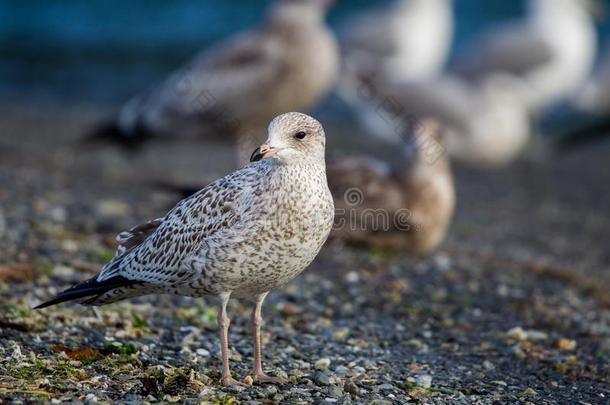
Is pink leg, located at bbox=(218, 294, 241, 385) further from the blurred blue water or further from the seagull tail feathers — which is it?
the blurred blue water

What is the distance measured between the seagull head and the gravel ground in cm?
108

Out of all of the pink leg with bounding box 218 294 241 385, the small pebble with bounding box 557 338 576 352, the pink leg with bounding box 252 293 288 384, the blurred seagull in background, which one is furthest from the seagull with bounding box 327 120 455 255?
the blurred seagull in background

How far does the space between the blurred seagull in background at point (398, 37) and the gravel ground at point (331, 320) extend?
523 cm

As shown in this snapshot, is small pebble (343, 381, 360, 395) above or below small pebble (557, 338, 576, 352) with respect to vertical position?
below

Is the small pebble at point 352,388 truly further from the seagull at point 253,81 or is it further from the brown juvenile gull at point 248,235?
the seagull at point 253,81

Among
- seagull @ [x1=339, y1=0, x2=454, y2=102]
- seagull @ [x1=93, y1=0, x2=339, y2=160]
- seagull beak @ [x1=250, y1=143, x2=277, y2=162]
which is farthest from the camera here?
seagull @ [x1=339, y1=0, x2=454, y2=102]

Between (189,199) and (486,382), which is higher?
(189,199)

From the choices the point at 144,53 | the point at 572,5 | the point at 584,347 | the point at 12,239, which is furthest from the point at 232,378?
the point at 144,53

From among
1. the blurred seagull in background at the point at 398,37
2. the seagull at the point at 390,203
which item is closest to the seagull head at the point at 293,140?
the seagull at the point at 390,203

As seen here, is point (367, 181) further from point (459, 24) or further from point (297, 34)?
point (459, 24)

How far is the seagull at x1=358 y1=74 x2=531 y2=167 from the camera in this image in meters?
12.8

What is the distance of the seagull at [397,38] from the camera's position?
1534cm

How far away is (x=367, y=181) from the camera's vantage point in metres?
8.33

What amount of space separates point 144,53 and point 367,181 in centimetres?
1579
